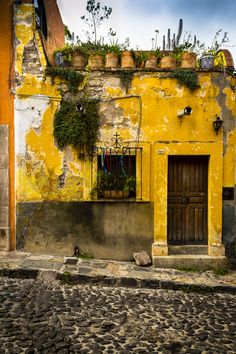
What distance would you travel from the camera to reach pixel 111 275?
6301mm

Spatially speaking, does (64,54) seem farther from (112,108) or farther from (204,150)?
(204,150)

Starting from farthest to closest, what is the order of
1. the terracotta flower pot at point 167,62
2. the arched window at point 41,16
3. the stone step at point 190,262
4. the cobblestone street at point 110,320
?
the arched window at point 41,16
the terracotta flower pot at point 167,62
the stone step at point 190,262
the cobblestone street at point 110,320

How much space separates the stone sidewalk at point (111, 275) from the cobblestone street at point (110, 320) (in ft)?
0.52

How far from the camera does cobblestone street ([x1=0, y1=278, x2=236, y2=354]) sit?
161 inches

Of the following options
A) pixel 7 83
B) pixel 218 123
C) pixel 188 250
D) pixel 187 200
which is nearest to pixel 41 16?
pixel 7 83

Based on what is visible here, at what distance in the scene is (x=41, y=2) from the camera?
9.18 meters

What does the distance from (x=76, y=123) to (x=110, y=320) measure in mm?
4166

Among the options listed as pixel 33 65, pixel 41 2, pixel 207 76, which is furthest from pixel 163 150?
pixel 41 2

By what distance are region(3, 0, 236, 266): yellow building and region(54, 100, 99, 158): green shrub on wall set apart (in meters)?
0.02

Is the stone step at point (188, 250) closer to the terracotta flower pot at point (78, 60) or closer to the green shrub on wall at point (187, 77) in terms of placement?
the green shrub on wall at point (187, 77)

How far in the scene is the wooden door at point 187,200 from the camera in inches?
296

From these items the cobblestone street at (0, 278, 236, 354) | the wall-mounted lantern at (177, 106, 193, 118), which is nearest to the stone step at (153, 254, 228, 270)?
the cobblestone street at (0, 278, 236, 354)

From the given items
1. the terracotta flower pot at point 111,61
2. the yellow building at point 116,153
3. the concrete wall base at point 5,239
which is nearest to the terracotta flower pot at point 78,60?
the yellow building at point 116,153

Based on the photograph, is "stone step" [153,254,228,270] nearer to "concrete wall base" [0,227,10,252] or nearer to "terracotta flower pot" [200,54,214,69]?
"concrete wall base" [0,227,10,252]
